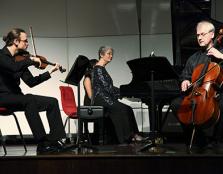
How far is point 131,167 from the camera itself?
130 inches

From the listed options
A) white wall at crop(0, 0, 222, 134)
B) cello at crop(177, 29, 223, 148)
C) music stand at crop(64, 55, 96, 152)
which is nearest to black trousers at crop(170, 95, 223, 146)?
cello at crop(177, 29, 223, 148)

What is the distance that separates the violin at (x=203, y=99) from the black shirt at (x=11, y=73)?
4.23ft

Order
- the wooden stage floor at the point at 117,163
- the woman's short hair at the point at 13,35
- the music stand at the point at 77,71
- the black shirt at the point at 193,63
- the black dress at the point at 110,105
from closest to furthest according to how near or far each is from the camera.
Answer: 1. the wooden stage floor at the point at 117,163
2. the music stand at the point at 77,71
3. the woman's short hair at the point at 13,35
4. the black shirt at the point at 193,63
5. the black dress at the point at 110,105

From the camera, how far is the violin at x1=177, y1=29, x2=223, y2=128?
143 inches

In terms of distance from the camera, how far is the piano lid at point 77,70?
149 inches

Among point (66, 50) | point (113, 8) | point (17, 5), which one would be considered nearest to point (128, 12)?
point (113, 8)

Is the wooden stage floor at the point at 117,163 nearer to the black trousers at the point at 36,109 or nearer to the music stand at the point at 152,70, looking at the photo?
the music stand at the point at 152,70

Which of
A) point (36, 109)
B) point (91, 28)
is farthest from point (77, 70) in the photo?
point (91, 28)

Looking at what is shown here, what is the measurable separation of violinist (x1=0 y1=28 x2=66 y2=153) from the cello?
1121mm

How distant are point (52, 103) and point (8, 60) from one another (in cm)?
54

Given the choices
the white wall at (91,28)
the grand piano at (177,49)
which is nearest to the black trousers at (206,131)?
the grand piano at (177,49)

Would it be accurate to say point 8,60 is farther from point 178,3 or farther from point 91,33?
point 91,33

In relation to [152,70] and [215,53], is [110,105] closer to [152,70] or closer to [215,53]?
[152,70]

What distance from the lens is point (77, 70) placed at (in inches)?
150
